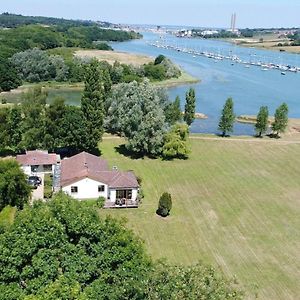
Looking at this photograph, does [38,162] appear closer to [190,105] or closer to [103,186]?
[103,186]

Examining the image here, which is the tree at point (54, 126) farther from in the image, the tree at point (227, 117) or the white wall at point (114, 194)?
the tree at point (227, 117)

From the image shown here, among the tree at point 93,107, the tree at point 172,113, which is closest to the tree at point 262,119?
the tree at point 172,113

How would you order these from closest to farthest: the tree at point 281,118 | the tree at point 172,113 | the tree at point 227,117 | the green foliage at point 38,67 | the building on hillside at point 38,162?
the building on hillside at point 38,162 < the tree at point 172,113 < the tree at point 227,117 < the tree at point 281,118 < the green foliage at point 38,67

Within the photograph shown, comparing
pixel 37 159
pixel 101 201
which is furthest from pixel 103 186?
pixel 37 159

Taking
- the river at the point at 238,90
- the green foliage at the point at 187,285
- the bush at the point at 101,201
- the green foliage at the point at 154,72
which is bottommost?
the river at the point at 238,90

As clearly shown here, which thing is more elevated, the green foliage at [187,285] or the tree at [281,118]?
the green foliage at [187,285]

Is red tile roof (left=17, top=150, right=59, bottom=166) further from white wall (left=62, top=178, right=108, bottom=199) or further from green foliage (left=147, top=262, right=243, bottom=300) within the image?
green foliage (left=147, top=262, right=243, bottom=300)

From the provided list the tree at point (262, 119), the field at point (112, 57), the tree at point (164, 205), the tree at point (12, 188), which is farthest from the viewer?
the field at point (112, 57)

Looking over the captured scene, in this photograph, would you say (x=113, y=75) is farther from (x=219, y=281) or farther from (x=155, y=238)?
(x=219, y=281)
